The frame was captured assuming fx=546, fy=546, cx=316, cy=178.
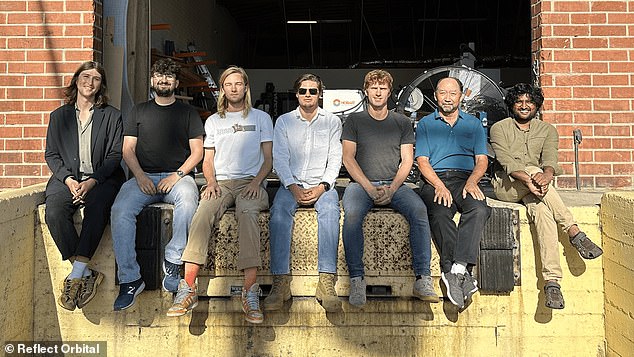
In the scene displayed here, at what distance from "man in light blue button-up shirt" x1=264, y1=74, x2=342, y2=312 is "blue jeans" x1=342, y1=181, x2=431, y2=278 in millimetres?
77

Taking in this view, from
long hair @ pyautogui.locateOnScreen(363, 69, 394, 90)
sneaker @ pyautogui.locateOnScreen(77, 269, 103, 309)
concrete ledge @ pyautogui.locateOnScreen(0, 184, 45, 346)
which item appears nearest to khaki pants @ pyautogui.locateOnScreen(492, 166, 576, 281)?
long hair @ pyautogui.locateOnScreen(363, 69, 394, 90)

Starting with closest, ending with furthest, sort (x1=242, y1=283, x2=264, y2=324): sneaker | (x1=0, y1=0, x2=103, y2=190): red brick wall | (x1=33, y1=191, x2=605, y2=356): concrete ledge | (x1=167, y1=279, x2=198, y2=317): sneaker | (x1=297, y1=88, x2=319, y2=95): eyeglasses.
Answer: (x1=167, y1=279, x2=198, y2=317): sneaker → (x1=242, y1=283, x2=264, y2=324): sneaker → (x1=33, y1=191, x2=605, y2=356): concrete ledge → (x1=297, y1=88, x2=319, y2=95): eyeglasses → (x1=0, y1=0, x2=103, y2=190): red brick wall

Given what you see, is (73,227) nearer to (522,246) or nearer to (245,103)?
(245,103)

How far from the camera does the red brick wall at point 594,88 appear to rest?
161 inches

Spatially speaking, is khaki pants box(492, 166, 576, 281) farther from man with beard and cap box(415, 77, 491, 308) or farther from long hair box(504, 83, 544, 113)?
long hair box(504, 83, 544, 113)

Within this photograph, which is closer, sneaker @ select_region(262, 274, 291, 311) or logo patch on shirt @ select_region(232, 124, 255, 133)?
sneaker @ select_region(262, 274, 291, 311)

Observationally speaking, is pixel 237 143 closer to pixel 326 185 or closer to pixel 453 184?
pixel 326 185

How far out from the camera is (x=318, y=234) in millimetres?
3324

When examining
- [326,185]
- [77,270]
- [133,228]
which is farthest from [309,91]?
[77,270]

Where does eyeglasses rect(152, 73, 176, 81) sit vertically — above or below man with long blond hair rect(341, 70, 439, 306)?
above

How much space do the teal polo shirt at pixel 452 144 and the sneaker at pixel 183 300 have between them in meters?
1.69

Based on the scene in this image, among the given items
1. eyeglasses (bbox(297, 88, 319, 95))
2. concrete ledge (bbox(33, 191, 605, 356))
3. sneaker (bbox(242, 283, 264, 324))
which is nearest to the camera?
sneaker (bbox(242, 283, 264, 324))

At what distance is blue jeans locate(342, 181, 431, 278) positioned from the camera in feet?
10.7

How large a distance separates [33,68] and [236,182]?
1897mm
